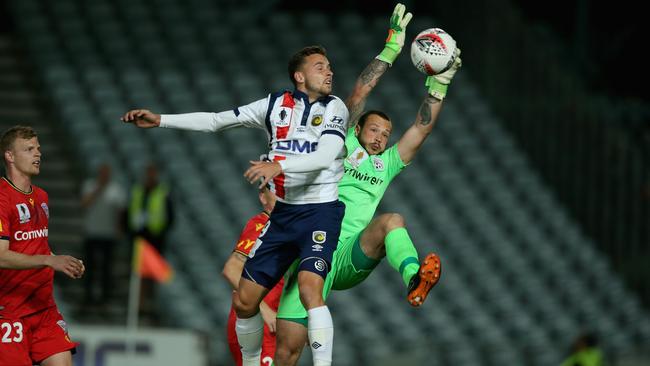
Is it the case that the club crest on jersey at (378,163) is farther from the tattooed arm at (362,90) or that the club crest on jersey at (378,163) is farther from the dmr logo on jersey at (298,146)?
the dmr logo on jersey at (298,146)

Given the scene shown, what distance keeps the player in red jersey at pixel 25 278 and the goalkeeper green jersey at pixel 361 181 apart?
1946 mm

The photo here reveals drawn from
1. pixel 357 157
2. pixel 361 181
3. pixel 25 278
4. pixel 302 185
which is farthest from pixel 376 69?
pixel 25 278

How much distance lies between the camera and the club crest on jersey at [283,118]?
27.3 ft

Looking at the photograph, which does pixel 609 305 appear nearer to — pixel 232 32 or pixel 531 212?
pixel 531 212

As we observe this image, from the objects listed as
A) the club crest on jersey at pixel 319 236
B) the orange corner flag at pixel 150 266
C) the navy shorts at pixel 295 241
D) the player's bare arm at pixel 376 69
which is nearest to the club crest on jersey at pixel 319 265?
the navy shorts at pixel 295 241

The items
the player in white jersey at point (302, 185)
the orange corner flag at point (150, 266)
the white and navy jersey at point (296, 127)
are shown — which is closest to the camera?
the player in white jersey at point (302, 185)

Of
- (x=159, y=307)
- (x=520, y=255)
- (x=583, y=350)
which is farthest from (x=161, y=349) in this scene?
(x=520, y=255)

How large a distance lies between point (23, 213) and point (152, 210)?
6.62 meters

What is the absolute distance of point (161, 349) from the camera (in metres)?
14.1

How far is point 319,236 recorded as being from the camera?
327 inches

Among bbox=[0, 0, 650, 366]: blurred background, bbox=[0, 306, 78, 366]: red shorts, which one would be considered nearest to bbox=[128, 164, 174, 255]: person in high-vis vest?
bbox=[0, 0, 650, 366]: blurred background

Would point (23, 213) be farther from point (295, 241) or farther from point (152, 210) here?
point (152, 210)

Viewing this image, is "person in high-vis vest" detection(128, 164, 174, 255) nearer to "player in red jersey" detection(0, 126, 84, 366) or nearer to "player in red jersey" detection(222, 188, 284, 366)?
"player in red jersey" detection(222, 188, 284, 366)

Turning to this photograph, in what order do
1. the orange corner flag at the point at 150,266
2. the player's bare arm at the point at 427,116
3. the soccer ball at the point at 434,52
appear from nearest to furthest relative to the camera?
the soccer ball at the point at 434,52 < the player's bare arm at the point at 427,116 < the orange corner flag at the point at 150,266
